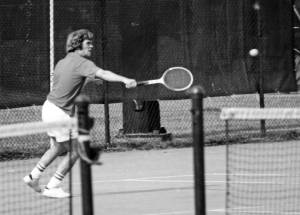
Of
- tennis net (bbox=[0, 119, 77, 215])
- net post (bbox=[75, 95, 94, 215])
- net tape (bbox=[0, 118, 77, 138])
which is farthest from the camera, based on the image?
tennis net (bbox=[0, 119, 77, 215])

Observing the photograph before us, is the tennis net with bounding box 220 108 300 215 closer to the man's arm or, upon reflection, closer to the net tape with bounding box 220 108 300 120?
the net tape with bounding box 220 108 300 120

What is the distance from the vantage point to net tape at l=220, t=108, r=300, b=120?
5680mm

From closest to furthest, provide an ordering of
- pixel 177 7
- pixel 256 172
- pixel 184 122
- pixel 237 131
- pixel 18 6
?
pixel 256 172, pixel 18 6, pixel 177 7, pixel 237 131, pixel 184 122

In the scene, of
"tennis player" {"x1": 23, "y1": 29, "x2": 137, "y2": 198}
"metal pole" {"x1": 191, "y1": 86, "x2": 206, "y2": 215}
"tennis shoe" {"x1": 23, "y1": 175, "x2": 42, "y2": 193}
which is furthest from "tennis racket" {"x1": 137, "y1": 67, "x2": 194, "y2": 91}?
"metal pole" {"x1": 191, "y1": 86, "x2": 206, "y2": 215}

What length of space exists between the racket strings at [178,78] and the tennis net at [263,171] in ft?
2.30

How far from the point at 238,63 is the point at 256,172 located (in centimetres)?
377

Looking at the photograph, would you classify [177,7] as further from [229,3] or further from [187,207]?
[187,207]

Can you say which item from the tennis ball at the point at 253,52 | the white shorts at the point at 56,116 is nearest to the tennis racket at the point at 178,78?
the white shorts at the point at 56,116

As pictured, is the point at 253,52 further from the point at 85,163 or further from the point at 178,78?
the point at 85,163

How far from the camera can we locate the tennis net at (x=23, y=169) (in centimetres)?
552

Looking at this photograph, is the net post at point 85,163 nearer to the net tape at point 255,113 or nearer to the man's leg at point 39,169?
the net tape at point 255,113

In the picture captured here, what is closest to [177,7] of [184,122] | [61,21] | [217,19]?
[217,19]

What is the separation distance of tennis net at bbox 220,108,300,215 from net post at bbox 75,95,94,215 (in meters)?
1.29

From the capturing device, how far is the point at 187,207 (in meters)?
7.88
